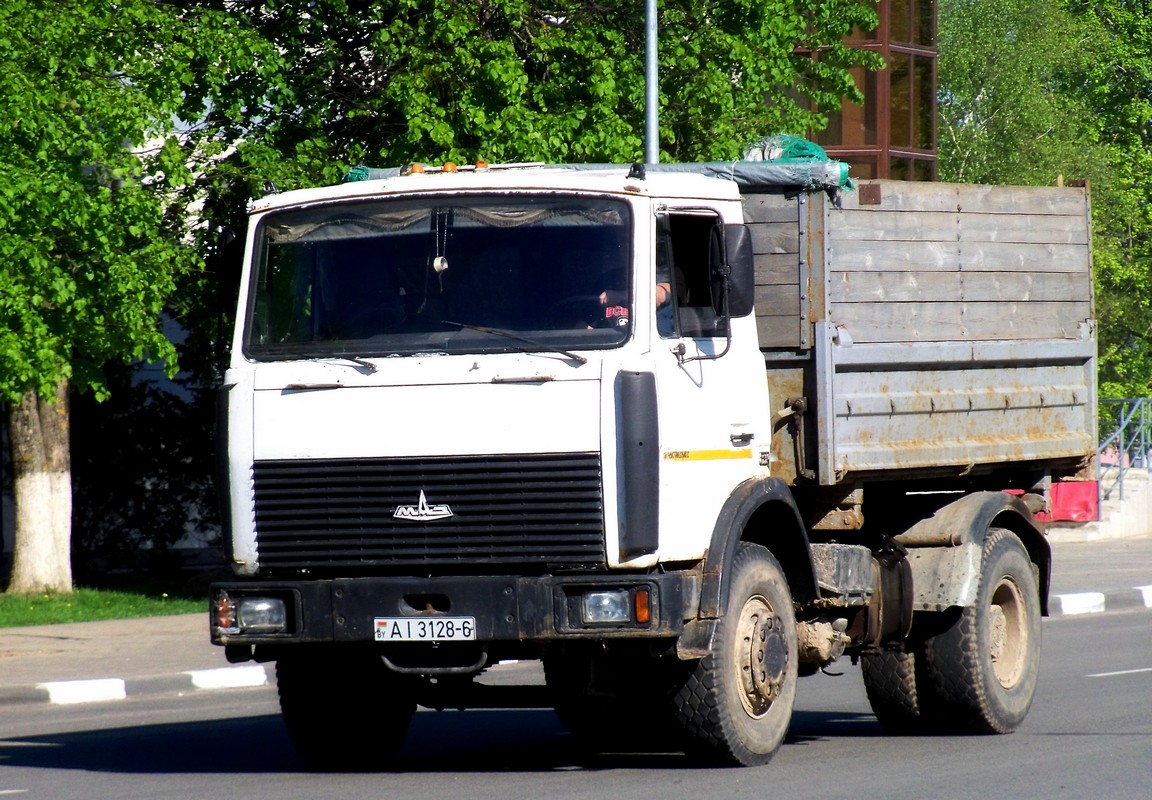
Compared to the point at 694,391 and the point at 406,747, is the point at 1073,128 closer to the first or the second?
the point at 406,747

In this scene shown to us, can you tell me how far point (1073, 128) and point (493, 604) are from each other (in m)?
43.1

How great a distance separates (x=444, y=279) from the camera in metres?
7.95

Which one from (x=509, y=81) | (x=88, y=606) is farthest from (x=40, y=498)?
(x=509, y=81)

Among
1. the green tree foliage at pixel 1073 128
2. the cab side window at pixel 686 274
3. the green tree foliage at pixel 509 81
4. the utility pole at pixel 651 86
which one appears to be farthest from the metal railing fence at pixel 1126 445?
the cab side window at pixel 686 274

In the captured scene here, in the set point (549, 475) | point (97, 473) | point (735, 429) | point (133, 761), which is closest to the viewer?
point (549, 475)

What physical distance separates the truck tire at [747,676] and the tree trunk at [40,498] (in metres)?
13.9

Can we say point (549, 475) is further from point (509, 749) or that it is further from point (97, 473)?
point (97, 473)

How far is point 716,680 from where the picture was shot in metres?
7.92

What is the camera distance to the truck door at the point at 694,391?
25.3 ft

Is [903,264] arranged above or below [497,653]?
above

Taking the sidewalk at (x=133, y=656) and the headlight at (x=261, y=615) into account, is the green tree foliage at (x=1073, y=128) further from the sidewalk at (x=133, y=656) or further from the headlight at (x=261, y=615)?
the headlight at (x=261, y=615)

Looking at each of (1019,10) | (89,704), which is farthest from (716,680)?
(1019,10)

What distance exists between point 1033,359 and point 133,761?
5.25 meters

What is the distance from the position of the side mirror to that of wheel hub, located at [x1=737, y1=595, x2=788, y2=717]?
4.34 feet
